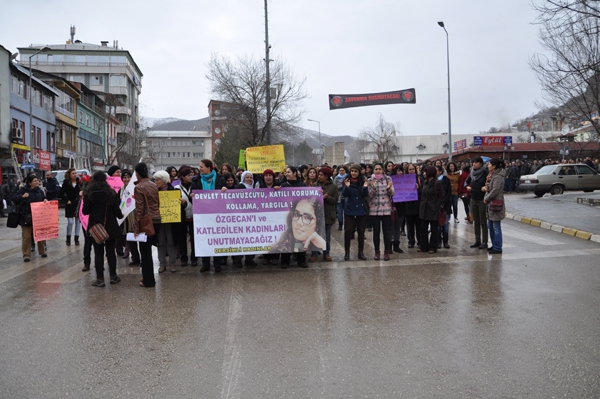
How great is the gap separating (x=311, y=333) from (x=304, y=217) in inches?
165

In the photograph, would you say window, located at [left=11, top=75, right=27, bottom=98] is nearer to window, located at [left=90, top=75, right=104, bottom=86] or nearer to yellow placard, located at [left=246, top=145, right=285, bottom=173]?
yellow placard, located at [left=246, top=145, right=285, bottom=173]

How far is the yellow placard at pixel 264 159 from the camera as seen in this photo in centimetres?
1246

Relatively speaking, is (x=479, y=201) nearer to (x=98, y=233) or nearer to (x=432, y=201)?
(x=432, y=201)

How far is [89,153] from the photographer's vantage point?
62312 mm

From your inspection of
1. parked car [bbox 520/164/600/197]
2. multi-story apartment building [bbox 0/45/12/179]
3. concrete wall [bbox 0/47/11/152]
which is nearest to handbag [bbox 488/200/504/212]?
parked car [bbox 520/164/600/197]

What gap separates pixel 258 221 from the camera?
941 centimetres

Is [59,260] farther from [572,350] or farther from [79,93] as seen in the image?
[79,93]

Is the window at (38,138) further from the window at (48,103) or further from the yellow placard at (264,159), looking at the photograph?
the yellow placard at (264,159)

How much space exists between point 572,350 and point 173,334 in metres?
4.01

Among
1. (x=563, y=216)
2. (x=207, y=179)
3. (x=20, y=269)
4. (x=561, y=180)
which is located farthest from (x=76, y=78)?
(x=207, y=179)

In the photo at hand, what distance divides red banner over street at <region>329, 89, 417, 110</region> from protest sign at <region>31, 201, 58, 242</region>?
1950cm

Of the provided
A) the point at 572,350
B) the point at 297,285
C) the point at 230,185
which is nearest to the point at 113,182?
the point at 230,185

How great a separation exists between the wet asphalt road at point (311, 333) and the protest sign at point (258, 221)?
1.59ft

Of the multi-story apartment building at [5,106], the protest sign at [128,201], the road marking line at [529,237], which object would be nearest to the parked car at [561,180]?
the road marking line at [529,237]
